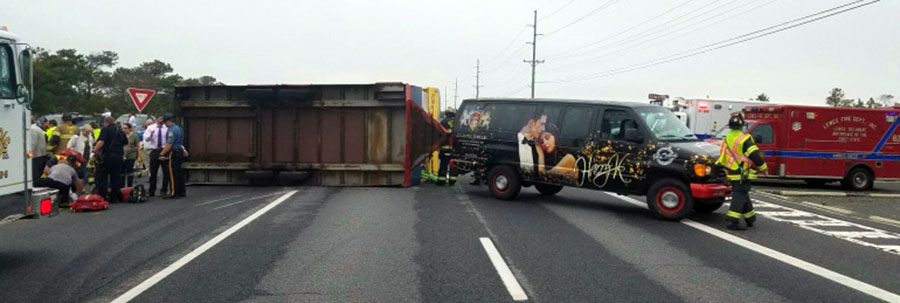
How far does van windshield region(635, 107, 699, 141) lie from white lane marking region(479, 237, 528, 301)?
3.97 meters

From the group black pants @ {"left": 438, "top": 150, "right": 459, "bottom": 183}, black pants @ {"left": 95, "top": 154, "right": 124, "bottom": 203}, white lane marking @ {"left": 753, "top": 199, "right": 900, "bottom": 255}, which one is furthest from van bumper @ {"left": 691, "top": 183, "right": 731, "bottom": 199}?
black pants @ {"left": 95, "top": 154, "right": 124, "bottom": 203}

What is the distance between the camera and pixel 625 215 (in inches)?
421

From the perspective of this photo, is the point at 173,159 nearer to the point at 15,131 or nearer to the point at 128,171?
the point at 128,171

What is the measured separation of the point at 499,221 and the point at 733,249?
3.33 m

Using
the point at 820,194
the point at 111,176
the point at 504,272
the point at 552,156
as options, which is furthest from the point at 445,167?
the point at 820,194

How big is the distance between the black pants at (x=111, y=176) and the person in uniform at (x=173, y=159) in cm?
100

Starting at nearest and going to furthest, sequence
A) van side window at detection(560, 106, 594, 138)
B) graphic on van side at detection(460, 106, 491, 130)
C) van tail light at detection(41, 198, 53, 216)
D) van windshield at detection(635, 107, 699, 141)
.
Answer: van tail light at detection(41, 198, 53, 216) → van windshield at detection(635, 107, 699, 141) → van side window at detection(560, 106, 594, 138) → graphic on van side at detection(460, 106, 491, 130)

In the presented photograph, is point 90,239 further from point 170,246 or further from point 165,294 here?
point 165,294

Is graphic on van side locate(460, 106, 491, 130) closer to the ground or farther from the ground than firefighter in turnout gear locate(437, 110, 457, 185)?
farther from the ground

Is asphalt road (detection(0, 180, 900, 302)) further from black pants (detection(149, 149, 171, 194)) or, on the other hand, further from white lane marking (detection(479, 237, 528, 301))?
black pants (detection(149, 149, 171, 194))

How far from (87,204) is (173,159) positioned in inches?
87.3

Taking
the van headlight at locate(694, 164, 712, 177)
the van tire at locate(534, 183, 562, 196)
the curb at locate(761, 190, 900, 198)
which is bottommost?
the curb at locate(761, 190, 900, 198)

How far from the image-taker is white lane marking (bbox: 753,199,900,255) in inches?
340

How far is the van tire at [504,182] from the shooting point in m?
12.2
